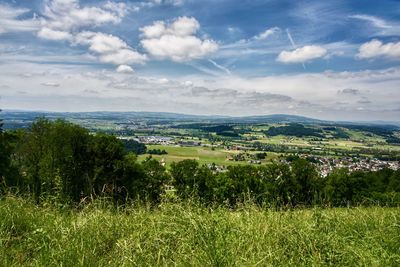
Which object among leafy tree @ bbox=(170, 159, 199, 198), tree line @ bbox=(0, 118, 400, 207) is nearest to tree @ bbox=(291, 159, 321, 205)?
tree line @ bbox=(0, 118, 400, 207)

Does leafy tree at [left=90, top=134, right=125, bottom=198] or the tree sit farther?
the tree

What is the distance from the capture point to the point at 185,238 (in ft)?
22.0

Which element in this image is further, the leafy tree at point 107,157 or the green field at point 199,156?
the green field at point 199,156

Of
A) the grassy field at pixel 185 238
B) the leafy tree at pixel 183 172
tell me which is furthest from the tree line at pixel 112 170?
the grassy field at pixel 185 238

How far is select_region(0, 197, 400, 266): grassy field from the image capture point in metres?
5.78

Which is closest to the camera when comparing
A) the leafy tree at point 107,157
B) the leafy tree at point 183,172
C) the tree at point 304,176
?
the leafy tree at point 107,157

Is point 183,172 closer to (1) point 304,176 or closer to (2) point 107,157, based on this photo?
(2) point 107,157

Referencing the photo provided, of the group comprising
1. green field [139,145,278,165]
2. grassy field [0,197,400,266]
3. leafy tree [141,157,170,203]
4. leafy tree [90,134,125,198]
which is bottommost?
green field [139,145,278,165]

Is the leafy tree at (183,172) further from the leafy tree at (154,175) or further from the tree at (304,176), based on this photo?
the tree at (304,176)

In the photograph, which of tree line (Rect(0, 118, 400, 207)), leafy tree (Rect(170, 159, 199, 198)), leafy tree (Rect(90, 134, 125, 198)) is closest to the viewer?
tree line (Rect(0, 118, 400, 207))

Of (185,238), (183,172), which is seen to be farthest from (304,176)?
(185,238)

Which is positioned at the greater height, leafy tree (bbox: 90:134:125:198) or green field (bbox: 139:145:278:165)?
leafy tree (bbox: 90:134:125:198)

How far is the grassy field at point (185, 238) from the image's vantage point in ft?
19.0

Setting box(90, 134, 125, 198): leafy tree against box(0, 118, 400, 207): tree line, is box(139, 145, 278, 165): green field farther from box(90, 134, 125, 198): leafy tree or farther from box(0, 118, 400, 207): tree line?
box(90, 134, 125, 198): leafy tree
